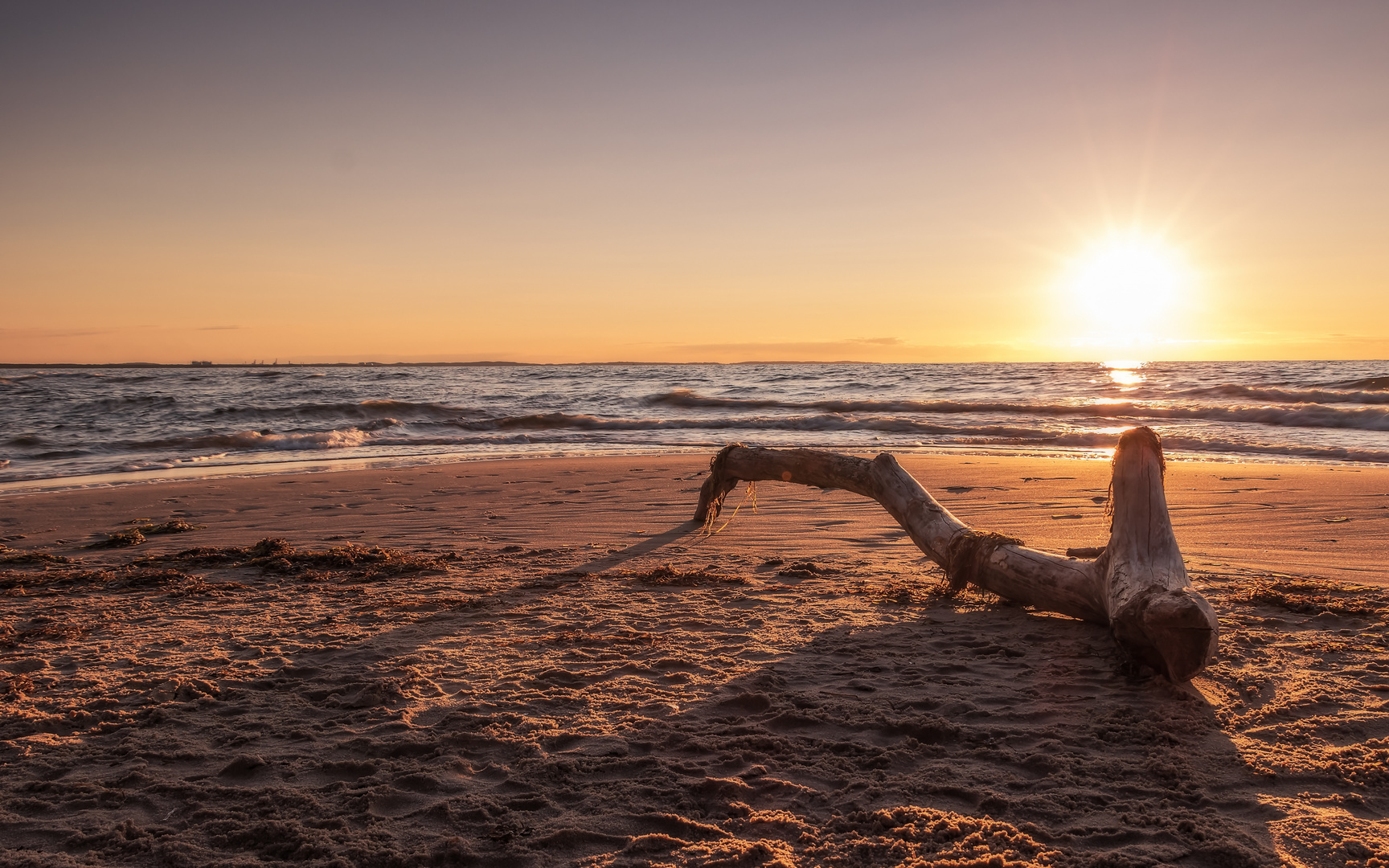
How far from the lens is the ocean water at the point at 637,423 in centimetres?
1281

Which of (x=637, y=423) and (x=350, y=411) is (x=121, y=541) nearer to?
(x=637, y=423)

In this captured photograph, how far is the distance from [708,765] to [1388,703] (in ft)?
8.52

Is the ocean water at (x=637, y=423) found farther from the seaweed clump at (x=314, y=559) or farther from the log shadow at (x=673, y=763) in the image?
the log shadow at (x=673, y=763)

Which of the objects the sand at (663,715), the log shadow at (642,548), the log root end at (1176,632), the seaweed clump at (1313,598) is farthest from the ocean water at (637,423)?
the log root end at (1176,632)

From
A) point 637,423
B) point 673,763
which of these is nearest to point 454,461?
point 637,423

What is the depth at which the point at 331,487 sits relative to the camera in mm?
9195

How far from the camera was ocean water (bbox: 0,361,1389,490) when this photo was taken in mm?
12812

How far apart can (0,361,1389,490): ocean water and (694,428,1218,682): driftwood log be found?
878 centimetres

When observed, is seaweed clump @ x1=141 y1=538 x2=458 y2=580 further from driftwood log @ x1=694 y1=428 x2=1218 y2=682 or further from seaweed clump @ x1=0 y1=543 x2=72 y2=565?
driftwood log @ x1=694 y1=428 x2=1218 y2=682

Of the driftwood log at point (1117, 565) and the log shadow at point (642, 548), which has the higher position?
the driftwood log at point (1117, 565)

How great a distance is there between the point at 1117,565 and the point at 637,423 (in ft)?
56.1

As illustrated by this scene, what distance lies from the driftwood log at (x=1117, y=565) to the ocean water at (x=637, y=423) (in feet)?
28.8

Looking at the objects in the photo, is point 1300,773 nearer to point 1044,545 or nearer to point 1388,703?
point 1388,703

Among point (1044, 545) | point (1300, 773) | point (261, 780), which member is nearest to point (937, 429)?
Answer: point (1044, 545)
